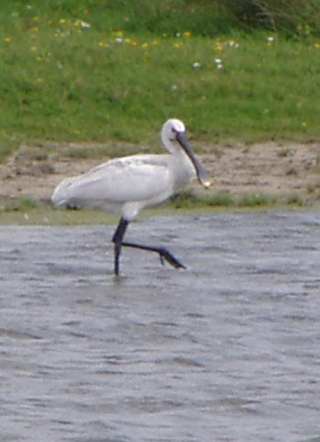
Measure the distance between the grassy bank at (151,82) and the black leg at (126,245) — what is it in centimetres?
330

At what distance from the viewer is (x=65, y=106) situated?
1759cm

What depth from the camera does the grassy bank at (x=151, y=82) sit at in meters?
17.3

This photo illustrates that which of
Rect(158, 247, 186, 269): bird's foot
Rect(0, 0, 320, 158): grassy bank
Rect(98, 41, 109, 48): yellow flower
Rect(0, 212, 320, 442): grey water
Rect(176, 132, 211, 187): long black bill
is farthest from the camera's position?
Rect(98, 41, 109, 48): yellow flower

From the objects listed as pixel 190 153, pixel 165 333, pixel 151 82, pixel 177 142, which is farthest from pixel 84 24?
pixel 165 333

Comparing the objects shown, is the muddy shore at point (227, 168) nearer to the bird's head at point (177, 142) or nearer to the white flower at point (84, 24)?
the bird's head at point (177, 142)

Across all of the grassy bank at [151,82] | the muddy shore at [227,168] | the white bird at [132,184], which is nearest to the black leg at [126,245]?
the white bird at [132,184]

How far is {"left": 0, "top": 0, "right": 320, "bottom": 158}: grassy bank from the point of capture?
17.3 metres

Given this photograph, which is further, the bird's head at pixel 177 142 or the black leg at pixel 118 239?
the bird's head at pixel 177 142

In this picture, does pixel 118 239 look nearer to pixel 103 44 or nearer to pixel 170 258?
pixel 170 258

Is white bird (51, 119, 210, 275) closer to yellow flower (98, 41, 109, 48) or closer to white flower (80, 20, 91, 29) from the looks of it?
yellow flower (98, 41, 109, 48)

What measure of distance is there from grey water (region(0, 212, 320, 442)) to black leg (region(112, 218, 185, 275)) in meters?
0.07

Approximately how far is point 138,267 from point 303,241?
122 cm

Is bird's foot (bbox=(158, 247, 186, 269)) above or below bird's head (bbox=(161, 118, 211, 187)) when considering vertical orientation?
below

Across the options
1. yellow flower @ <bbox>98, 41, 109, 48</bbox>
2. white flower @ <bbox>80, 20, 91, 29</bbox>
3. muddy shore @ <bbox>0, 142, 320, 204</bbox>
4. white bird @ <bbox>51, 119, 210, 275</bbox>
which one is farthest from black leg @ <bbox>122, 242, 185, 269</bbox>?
white flower @ <bbox>80, 20, 91, 29</bbox>
